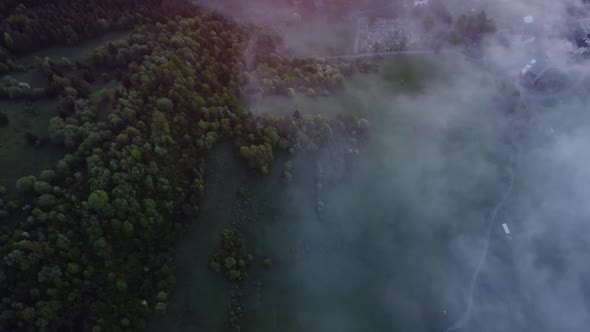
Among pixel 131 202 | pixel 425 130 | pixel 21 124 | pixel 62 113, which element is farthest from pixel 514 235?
pixel 21 124

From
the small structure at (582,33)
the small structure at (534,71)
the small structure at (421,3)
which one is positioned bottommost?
the small structure at (534,71)

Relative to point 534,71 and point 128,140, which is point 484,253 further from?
point 128,140

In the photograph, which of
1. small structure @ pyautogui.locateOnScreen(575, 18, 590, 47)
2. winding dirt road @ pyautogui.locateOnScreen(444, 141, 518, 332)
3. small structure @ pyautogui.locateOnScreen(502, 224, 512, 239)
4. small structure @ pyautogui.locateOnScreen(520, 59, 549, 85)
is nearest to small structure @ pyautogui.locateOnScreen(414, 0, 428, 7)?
small structure @ pyautogui.locateOnScreen(520, 59, 549, 85)

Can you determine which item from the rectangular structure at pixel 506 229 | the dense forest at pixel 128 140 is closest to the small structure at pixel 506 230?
the rectangular structure at pixel 506 229

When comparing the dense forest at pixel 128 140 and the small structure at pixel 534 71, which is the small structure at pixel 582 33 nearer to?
the small structure at pixel 534 71

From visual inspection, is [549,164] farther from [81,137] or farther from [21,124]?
[21,124]

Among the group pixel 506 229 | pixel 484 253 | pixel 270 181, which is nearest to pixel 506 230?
pixel 506 229
